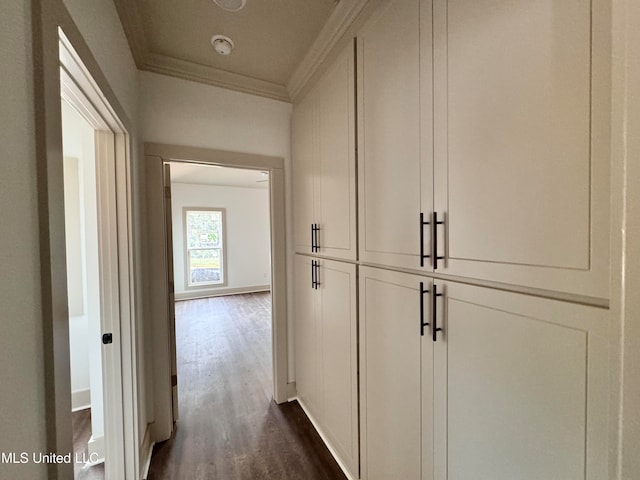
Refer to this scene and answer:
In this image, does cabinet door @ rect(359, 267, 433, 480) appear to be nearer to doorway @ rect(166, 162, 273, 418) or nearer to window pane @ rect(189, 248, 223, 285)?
doorway @ rect(166, 162, 273, 418)

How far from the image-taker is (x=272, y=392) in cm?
261

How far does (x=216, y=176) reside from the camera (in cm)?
565

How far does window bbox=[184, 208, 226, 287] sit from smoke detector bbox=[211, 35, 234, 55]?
5.18m

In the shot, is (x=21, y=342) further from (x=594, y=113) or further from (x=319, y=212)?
(x=319, y=212)

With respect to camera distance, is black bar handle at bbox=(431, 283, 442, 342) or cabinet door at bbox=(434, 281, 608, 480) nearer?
cabinet door at bbox=(434, 281, 608, 480)

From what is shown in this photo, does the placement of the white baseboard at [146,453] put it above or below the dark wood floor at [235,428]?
above

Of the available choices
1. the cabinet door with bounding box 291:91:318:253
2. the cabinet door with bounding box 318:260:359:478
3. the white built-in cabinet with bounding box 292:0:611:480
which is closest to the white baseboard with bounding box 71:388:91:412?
the cabinet door with bounding box 318:260:359:478

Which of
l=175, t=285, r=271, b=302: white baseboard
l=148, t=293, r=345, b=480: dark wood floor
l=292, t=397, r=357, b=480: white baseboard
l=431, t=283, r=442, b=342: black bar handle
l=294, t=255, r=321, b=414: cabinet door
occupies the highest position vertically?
l=431, t=283, r=442, b=342: black bar handle

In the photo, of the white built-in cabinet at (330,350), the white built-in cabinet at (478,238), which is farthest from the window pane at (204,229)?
the white built-in cabinet at (478,238)

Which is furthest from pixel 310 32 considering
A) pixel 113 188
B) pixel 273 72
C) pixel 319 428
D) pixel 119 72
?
pixel 319 428

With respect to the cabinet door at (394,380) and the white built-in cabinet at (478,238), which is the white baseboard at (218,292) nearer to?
the cabinet door at (394,380)

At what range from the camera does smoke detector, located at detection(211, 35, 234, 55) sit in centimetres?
178

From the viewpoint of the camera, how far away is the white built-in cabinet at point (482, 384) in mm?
647

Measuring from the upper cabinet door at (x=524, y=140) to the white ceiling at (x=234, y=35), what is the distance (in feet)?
2.84
